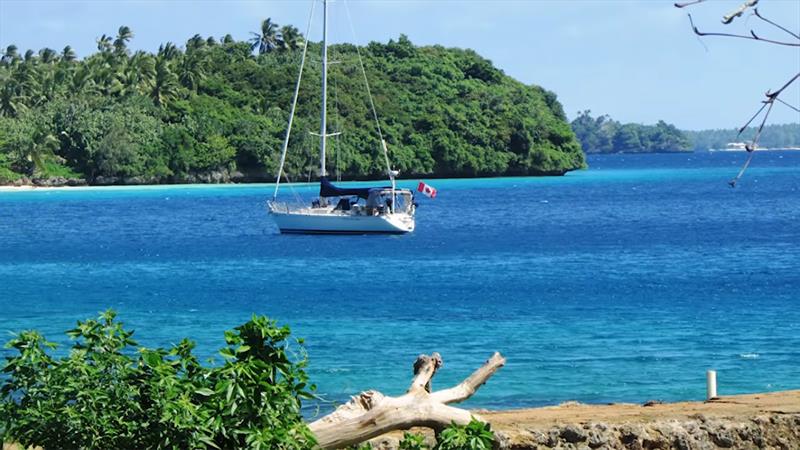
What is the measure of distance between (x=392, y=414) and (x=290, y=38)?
139292 mm

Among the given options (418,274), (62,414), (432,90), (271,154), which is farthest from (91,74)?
(62,414)

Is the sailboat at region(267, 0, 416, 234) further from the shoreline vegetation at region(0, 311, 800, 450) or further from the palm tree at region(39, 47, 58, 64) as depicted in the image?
the palm tree at region(39, 47, 58, 64)

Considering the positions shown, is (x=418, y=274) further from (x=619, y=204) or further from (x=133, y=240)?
(x=619, y=204)

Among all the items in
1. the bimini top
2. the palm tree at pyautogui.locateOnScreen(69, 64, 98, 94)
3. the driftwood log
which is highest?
the palm tree at pyautogui.locateOnScreen(69, 64, 98, 94)

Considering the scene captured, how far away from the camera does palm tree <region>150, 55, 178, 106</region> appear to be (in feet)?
396

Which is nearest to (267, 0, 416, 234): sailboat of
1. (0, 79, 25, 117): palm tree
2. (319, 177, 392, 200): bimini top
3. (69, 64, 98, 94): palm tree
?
(319, 177, 392, 200): bimini top

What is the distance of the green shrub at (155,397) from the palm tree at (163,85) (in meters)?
114

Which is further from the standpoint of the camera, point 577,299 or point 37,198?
point 37,198

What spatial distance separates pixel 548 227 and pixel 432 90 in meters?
78.2

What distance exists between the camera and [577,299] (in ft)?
110

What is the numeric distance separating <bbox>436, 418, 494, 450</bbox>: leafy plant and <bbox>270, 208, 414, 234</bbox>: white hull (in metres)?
48.8

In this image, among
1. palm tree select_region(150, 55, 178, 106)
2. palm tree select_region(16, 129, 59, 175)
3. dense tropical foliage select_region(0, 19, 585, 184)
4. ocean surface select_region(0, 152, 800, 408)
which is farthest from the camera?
palm tree select_region(150, 55, 178, 106)

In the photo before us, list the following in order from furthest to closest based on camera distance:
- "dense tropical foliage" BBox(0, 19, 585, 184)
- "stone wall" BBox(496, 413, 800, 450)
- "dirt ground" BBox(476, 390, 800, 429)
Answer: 1. "dense tropical foliage" BBox(0, 19, 585, 184)
2. "dirt ground" BBox(476, 390, 800, 429)
3. "stone wall" BBox(496, 413, 800, 450)

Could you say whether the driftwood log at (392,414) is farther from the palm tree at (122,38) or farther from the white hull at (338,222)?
the palm tree at (122,38)
